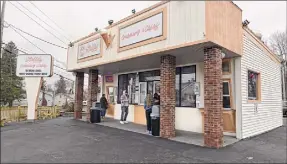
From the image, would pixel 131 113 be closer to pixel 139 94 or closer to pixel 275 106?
pixel 139 94

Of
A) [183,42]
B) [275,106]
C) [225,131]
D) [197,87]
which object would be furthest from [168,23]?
[275,106]

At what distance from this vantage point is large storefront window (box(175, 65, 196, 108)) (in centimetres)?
1041

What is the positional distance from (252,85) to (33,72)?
502 inches

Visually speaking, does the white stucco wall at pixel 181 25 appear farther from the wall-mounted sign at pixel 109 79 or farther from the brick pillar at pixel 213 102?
the wall-mounted sign at pixel 109 79

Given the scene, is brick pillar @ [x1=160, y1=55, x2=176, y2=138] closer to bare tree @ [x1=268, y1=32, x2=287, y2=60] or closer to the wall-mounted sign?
the wall-mounted sign

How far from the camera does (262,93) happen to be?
10.6m

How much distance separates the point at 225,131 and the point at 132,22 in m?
6.20

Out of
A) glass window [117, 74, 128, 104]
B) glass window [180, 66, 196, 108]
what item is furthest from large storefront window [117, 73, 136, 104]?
glass window [180, 66, 196, 108]

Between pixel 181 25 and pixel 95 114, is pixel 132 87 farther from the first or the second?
pixel 181 25

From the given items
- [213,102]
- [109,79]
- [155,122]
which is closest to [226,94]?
[213,102]

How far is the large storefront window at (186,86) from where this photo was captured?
34.1 feet

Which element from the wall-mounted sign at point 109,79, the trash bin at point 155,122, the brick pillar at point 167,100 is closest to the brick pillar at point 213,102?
the brick pillar at point 167,100

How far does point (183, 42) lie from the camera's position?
752cm

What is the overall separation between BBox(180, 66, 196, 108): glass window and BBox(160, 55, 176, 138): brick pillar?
1.88m
